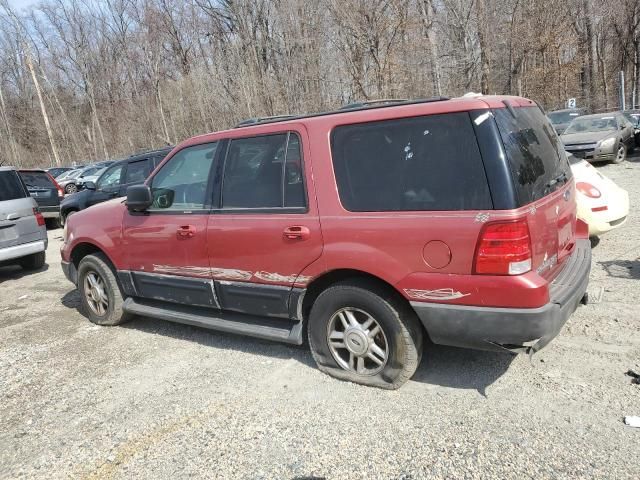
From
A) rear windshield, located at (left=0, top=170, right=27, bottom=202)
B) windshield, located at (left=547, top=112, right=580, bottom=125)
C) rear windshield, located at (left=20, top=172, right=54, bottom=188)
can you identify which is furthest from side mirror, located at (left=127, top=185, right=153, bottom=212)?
windshield, located at (left=547, top=112, right=580, bottom=125)

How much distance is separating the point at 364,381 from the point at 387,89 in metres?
20.0

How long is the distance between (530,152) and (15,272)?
9.13m

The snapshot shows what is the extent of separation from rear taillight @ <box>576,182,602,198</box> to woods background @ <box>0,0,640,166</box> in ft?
55.6

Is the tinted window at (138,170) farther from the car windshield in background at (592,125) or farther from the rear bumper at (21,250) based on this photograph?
the car windshield in background at (592,125)

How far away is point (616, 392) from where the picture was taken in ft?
10.3

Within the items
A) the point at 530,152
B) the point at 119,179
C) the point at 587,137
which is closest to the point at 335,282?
the point at 530,152

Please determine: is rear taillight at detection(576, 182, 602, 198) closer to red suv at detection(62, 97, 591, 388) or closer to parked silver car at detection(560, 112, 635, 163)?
red suv at detection(62, 97, 591, 388)

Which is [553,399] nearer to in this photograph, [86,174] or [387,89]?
[387,89]

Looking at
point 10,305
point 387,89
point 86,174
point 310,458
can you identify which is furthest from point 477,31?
point 310,458

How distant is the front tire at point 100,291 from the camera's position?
5.11m

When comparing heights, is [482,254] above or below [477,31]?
below

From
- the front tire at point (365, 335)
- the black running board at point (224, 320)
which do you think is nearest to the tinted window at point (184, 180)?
the black running board at point (224, 320)

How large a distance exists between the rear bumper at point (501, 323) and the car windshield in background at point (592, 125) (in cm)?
1346

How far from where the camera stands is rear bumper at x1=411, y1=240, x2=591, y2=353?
286 centimetres
